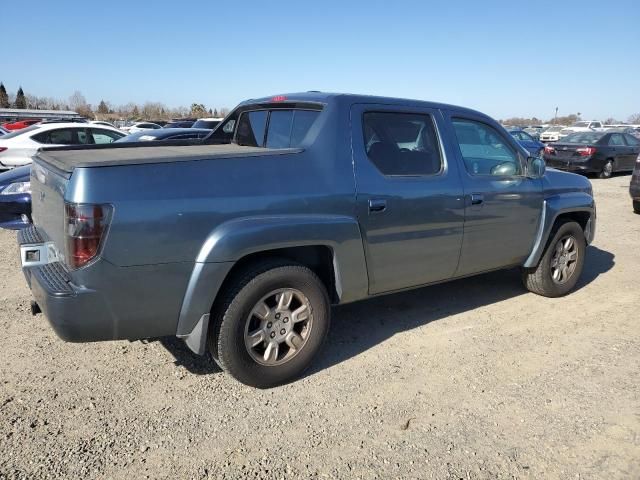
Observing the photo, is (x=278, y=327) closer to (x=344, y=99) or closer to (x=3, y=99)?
(x=344, y=99)

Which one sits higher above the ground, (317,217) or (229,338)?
(317,217)

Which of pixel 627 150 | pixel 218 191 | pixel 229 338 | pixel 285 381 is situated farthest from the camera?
pixel 627 150

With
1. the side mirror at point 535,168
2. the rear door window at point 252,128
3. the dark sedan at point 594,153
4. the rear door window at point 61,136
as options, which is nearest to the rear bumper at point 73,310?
the rear door window at point 252,128

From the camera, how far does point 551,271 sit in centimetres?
514

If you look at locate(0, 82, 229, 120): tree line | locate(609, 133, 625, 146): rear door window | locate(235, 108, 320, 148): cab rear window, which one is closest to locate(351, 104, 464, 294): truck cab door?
locate(235, 108, 320, 148): cab rear window

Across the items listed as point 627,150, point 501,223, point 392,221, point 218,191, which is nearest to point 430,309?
point 501,223

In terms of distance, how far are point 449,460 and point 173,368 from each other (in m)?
1.93

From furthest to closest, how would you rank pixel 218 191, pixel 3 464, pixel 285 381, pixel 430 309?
1. pixel 430 309
2. pixel 285 381
3. pixel 218 191
4. pixel 3 464

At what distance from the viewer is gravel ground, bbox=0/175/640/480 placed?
265 centimetres

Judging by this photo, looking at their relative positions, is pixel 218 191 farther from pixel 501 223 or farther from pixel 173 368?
pixel 501 223

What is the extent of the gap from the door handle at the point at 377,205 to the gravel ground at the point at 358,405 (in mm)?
1118

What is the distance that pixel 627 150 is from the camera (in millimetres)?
17344

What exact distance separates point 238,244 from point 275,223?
0.27m

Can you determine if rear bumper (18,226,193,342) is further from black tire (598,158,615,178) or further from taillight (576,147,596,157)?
black tire (598,158,615,178)
